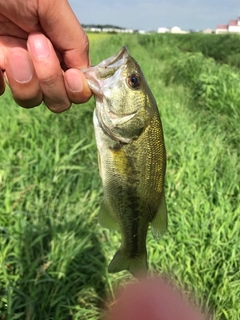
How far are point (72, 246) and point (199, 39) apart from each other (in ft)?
112

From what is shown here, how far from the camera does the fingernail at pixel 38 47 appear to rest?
162cm

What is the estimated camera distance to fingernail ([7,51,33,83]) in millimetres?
1556

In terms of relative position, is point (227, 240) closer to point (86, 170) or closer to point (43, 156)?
point (86, 170)

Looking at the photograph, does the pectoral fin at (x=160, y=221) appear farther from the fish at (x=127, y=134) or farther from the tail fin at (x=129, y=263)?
the tail fin at (x=129, y=263)

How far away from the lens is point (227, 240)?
3604 mm

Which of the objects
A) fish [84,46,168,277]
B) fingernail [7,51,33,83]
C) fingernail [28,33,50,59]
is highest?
fingernail [28,33,50,59]

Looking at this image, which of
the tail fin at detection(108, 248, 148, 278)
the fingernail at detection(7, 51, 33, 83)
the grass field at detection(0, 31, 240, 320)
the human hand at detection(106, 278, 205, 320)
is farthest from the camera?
the grass field at detection(0, 31, 240, 320)

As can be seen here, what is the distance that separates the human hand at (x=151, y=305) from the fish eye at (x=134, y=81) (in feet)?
2.92

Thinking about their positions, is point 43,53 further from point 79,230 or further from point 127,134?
point 79,230

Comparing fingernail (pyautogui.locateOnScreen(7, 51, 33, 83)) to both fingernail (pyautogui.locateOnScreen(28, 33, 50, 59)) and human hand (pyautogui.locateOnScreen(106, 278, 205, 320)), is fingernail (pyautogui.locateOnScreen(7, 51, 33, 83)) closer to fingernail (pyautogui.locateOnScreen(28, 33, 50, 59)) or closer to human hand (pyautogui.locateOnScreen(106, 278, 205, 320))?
fingernail (pyautogui.locateOnScreen(28, 33, 50, 59))

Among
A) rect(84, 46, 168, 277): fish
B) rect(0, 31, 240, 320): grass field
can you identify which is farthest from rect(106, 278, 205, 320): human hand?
rect(0, 31, 240, 320): grass field

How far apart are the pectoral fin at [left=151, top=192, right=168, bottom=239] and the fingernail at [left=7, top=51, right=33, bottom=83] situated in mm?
753

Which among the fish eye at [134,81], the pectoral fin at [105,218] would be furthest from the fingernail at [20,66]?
the pectoral fin at [105,218]

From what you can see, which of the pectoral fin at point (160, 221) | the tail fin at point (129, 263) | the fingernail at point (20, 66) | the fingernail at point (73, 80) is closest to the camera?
the fingernail at point (20, 66)
